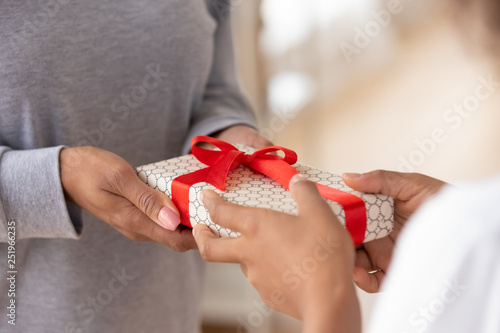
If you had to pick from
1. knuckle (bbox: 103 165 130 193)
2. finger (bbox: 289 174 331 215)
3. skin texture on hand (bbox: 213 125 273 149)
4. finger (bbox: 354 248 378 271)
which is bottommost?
finger (bbox: 354 248 378 271)

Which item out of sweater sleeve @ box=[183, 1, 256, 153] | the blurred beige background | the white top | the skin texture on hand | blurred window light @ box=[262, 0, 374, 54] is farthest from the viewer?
blurred window light @ box=[262, 0, 374, 54]

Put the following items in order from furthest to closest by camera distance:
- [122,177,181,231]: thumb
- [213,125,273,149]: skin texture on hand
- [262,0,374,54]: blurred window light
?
[262,0,374,54]: blurred window light → [213,125,273,149]: skin texture on hand → [122,177,181,231]: thumb

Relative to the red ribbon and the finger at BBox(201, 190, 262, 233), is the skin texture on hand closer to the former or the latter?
the red ribbon

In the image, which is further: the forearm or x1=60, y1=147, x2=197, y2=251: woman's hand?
x1=60, y1=147, x2=197, y2=251: woman's hand

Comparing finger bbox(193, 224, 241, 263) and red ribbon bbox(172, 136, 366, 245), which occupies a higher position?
red ribbon bbox(172, 136, 366, 245)

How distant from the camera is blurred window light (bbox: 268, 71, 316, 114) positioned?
2.00 m

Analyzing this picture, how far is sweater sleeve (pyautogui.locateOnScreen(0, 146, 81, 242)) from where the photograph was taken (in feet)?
2.44

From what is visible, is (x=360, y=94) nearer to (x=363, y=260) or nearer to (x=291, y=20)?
(x=291, y=20)

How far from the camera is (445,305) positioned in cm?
52

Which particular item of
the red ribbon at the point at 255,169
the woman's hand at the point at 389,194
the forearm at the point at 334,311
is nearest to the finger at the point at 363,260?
the woman's hand at the point at 389,194

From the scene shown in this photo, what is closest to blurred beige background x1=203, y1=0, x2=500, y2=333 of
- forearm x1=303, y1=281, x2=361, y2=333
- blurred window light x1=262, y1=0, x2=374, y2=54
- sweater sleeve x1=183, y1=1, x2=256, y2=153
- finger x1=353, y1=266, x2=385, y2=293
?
blurred window light x1=262, y1=0, x2=374, y2=54

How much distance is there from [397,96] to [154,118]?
1.14 meters

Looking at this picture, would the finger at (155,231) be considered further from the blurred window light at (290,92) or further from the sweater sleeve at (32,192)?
the blurred window light at (290,92)

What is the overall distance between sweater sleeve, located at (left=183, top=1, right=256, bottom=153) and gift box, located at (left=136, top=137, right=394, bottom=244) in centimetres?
23
